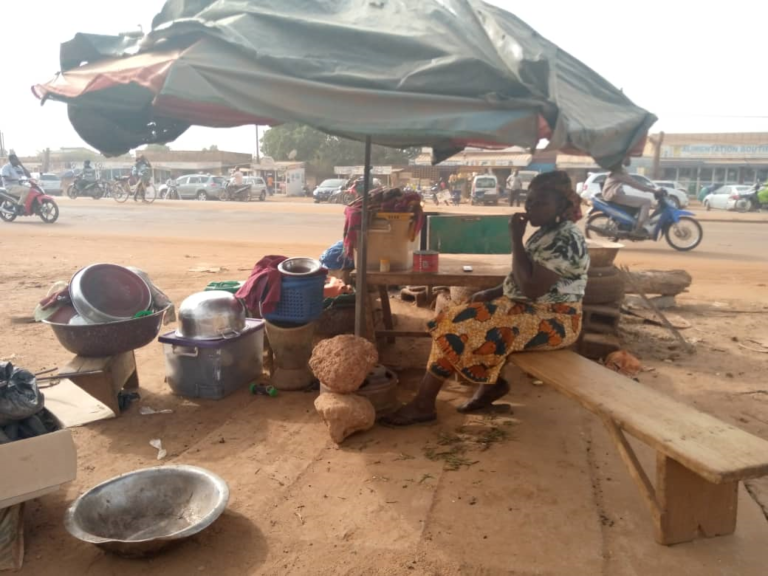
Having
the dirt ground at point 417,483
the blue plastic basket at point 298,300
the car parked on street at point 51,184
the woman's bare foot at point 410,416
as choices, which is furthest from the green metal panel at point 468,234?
the car parked on street at point 51,184

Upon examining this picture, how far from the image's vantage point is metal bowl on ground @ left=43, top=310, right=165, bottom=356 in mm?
3916

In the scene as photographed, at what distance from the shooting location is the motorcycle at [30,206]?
1581cm

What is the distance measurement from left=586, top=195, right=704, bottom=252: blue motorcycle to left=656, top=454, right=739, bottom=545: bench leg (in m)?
8.99

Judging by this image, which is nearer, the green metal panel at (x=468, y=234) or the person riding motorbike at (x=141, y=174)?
the green metal panel at (x=468, y=234)

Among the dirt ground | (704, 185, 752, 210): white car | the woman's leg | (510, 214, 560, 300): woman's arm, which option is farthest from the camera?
(704, 185, 752, 210): white car

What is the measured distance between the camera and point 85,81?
330 cm

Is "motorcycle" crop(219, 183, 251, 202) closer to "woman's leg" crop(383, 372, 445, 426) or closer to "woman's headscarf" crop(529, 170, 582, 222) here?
"woman's leg" crop(383, 372, 445, 426)

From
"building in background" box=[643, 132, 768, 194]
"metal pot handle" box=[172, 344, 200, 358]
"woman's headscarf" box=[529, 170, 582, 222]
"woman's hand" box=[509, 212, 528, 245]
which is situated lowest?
"metal pot handle" box=[172, 344, 200, 358]

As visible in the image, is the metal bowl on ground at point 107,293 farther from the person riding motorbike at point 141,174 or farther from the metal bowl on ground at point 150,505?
the person riding motorbike at point 141,174

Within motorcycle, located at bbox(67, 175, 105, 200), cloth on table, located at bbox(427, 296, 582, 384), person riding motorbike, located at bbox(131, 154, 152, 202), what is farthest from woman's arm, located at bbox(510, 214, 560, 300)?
motorcycle, located at bbox(67, 175, 105, 200)

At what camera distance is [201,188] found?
3056 cm

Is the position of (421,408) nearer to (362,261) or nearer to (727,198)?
(362,261)

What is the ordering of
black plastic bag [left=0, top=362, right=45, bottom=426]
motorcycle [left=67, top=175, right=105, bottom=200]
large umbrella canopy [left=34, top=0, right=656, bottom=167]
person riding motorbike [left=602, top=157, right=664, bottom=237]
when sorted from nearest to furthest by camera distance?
black plastic bag [left=0, top=362, right=45, bottom=426] → large umbrella canopy [left=34, top=0, right=656, bottom=167] → person riding motorbike [left=602, top=157, right=664, bottom=237] → motorcycle [left=67, top=175, right=105, bottom=200]

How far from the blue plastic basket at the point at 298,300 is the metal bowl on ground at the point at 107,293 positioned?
0.96m
